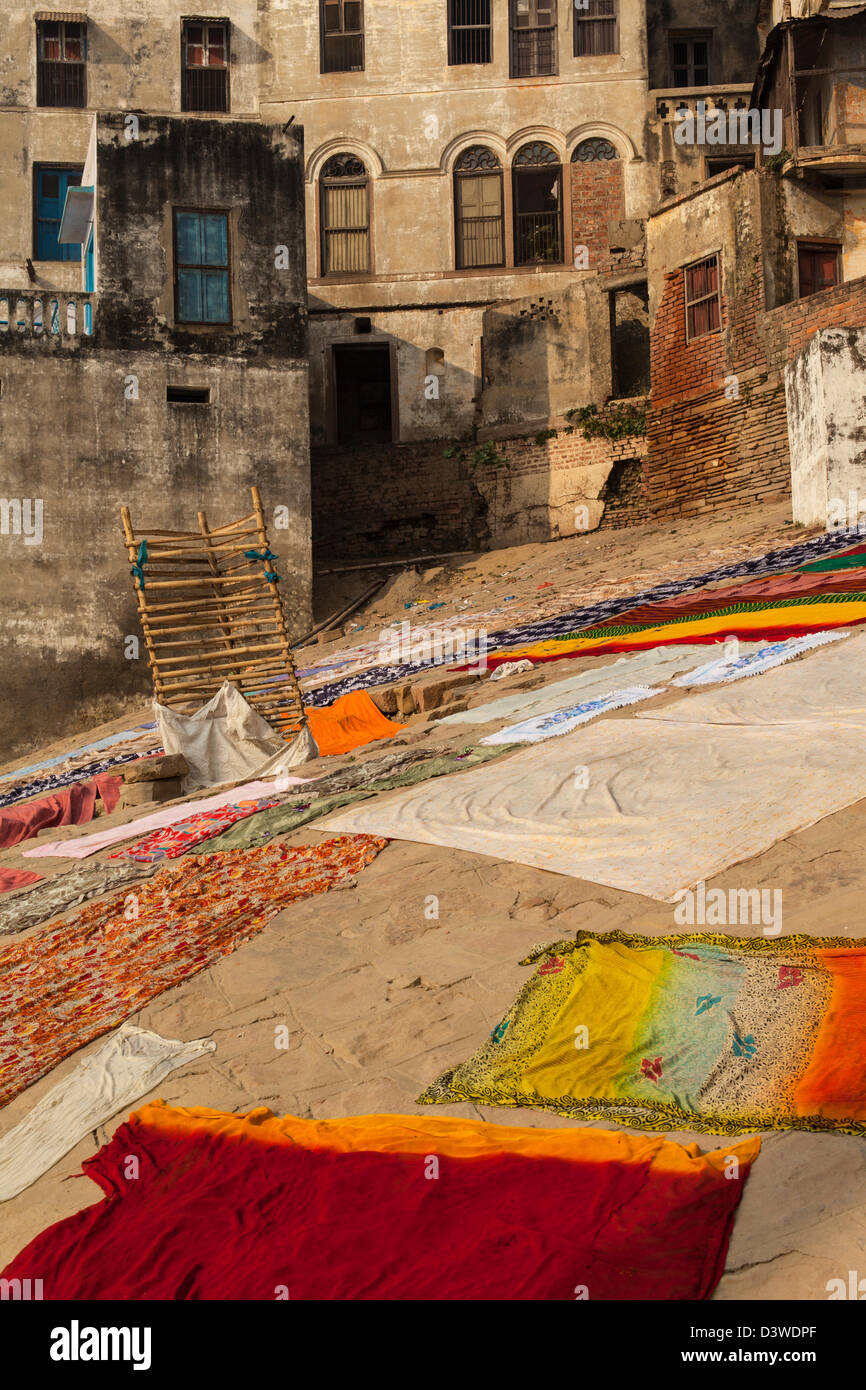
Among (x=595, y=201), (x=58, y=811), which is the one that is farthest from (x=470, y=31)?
(x=58, y=811)

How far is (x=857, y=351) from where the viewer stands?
14344mm

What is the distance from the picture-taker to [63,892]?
25.1 ft

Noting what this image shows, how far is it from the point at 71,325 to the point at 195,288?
177 cm

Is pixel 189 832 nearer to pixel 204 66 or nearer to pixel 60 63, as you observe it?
pixel 204 66

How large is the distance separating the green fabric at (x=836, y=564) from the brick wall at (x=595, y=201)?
544 inches

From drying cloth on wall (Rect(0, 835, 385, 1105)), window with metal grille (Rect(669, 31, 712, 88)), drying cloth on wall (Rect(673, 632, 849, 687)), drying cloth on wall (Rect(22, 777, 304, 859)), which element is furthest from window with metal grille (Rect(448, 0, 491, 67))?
drying cloth on wall (Rect(0, 835, 385, 1105))

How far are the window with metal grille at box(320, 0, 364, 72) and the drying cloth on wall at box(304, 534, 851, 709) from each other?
16.1 meters

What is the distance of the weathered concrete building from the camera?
1772 cm

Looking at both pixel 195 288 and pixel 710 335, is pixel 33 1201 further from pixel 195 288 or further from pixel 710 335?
pixel 710 335

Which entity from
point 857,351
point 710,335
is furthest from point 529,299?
point 857,351

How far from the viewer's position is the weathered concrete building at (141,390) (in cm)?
1772

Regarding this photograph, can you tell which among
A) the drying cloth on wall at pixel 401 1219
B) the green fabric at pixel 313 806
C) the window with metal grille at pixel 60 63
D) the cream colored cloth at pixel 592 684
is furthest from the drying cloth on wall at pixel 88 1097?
the window with metal grille at pixel 60 63

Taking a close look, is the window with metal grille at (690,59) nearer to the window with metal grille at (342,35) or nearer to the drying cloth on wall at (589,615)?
the window with metal grille at (342,35)

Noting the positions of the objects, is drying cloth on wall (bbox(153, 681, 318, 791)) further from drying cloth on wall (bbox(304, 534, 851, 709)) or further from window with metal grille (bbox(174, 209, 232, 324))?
window with metal grille (bbox(174, 209, 232, 324))
